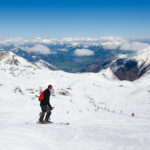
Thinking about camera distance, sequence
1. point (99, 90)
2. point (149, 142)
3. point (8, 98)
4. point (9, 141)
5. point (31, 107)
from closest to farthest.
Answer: point (9, 141), point (149, 142), point (31, 107), point (8, 98), point (99, 90)

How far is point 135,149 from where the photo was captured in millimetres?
8570

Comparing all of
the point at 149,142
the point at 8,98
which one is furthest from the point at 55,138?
the point at 8,98

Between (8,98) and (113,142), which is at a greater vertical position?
(113,142)

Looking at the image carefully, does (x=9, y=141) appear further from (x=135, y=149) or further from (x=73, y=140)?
(x=135, y=149)

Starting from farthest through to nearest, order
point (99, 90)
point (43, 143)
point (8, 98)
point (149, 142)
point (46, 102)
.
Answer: point (99, 90) → point (8, 98) → point (46, 102) → point (149, 142) → point (43, 143)

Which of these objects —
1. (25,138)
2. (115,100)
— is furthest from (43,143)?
(115,100)

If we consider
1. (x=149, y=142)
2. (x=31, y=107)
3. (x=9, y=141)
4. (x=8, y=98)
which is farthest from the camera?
(x=8, y=98)

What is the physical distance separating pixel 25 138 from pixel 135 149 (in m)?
5.64

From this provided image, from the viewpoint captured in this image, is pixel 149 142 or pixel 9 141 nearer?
pixel 9 141

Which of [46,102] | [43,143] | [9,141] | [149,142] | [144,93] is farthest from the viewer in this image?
[144,93]

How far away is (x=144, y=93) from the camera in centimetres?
5691

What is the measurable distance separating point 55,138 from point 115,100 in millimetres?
49211

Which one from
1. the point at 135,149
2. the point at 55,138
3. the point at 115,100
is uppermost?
the point at 135,149

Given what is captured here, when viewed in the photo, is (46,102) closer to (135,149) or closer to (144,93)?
(135,149)
